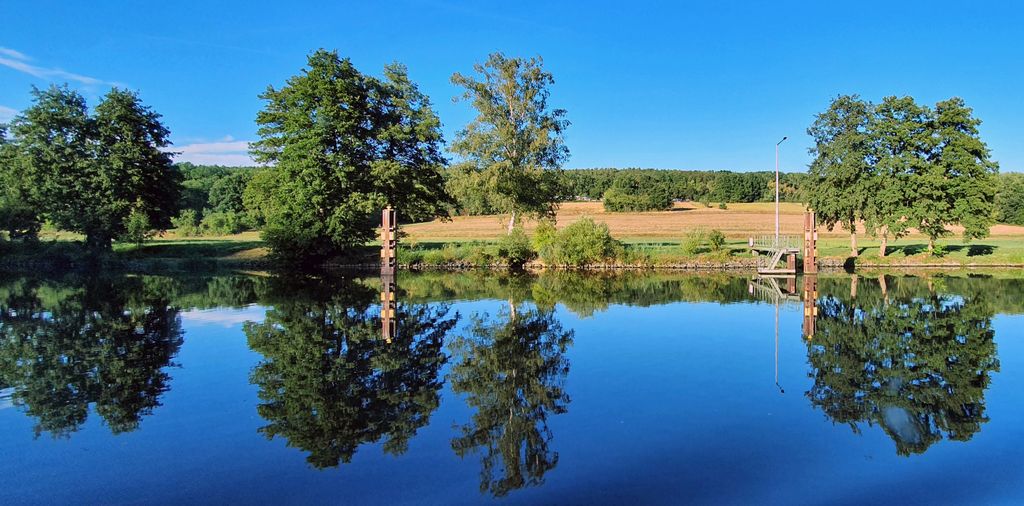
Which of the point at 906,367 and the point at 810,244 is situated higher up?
the point at 810,244

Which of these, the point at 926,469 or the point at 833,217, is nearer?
the point at 926,469

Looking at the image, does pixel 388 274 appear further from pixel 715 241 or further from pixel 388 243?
pixel 715 241

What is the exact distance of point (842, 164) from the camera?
39.2 meters

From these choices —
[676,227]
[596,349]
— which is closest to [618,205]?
[676,227]

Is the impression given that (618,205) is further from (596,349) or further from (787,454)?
(787,454)

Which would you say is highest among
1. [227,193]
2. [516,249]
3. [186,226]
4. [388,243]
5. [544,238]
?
[227,193]

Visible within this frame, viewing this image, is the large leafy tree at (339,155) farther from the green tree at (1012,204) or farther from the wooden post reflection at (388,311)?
the green tree at (1012,204)

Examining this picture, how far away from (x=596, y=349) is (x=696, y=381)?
3.47 m

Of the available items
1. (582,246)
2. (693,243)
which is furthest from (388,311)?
(693,243)

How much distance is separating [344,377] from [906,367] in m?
11.5

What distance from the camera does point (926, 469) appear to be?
8156 millimetres

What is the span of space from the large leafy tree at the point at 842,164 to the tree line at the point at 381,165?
3.3 inches

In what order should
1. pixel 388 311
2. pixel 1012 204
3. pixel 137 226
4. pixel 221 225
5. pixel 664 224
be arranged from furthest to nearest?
pixel 1012 204 < pixel 664 224 < pixel 221 225 < pixel 137 226 < pixel 388 311

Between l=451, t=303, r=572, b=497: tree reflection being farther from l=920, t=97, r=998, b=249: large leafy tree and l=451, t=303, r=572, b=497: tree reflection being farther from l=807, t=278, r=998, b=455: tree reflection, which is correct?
l=920, t=97, r=998, b=249: large leafy tree
